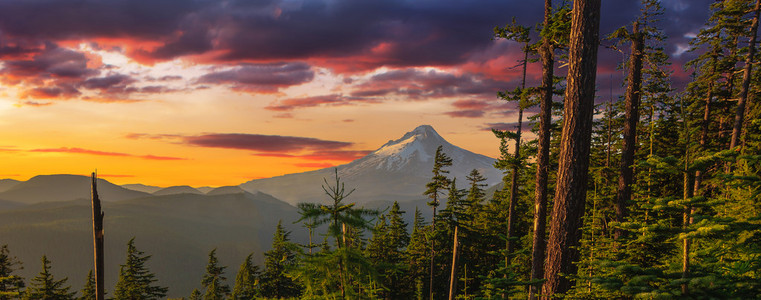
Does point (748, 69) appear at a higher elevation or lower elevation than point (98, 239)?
higher

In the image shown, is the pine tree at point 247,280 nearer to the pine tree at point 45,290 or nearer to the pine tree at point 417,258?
the pine tree at point 45,290

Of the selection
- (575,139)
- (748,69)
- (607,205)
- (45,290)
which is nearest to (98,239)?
(575,139)

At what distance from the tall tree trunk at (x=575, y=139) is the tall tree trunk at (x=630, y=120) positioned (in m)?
8.59

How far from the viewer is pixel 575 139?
25.9ft

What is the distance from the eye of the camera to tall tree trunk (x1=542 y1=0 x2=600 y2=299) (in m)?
7.86

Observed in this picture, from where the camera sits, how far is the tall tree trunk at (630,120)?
14.7 meters

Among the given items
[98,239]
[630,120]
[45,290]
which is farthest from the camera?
[45,290]

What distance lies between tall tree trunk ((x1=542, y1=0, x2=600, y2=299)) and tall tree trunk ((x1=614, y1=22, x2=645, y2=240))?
28.2 feet

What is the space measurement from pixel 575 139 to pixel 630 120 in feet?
29.6

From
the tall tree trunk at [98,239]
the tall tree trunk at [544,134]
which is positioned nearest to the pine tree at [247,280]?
the tall tree trunk at [98,239]

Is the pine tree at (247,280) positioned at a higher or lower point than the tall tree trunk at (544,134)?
lower

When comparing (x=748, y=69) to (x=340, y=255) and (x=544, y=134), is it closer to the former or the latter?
(x=544, y=134)

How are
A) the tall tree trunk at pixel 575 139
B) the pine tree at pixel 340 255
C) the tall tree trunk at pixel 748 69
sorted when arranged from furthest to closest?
the tall tree trunk at pixel 748 69
the tall tree trunk at pixel 575 139
the pine tree at pixel 340 255

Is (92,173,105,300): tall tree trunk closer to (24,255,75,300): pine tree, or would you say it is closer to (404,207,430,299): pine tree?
(404,207,430,299): pine tree
